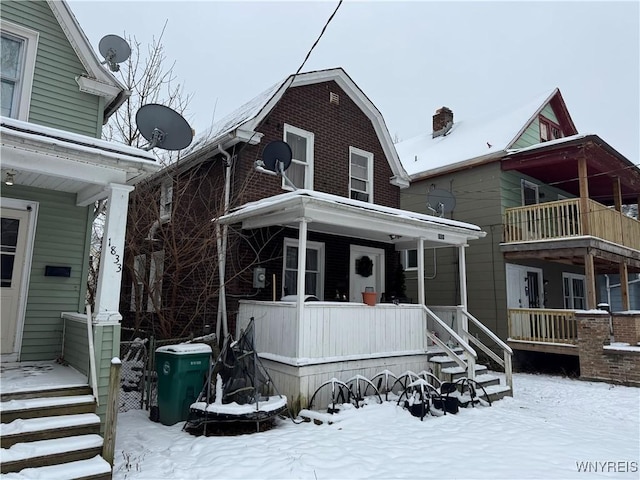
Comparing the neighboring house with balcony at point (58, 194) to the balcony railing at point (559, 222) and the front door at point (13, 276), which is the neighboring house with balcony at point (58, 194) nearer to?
the front door at point (13, 276)

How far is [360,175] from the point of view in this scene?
12.6m

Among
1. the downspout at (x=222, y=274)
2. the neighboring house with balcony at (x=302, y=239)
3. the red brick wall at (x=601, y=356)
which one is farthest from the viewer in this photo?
the red brick wall at (x=601, y=356)

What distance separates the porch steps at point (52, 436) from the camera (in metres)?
4.43

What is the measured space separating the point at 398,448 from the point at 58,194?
638cm

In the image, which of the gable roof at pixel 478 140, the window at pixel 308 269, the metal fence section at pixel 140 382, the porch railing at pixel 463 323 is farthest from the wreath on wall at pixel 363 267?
the gable roof at pixel 478 140

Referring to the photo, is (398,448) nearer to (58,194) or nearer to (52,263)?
(52,263)

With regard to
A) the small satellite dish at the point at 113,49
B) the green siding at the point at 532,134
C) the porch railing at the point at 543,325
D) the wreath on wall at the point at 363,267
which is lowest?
the porch railing at the point at 543,325

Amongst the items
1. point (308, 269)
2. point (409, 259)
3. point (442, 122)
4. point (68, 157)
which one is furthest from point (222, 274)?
point (442, 122)

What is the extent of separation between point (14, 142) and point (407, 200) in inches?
567

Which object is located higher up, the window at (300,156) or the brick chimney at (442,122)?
the brick chimney at (442,122)

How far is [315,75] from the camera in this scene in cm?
1167

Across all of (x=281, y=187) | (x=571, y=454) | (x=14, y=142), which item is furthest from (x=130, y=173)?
(x=571, y=454)

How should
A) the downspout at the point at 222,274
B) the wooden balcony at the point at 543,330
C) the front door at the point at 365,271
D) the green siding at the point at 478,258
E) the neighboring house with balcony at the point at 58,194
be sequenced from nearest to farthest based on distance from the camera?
the neighboring house with balcony at the point at 58,194, the downspout at the point at 222,274, the front door at the point at 365,271, the wooden balcony at the point at 543,330, the green siding at the point at 478,258

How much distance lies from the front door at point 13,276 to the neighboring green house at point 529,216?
32.1 ft
